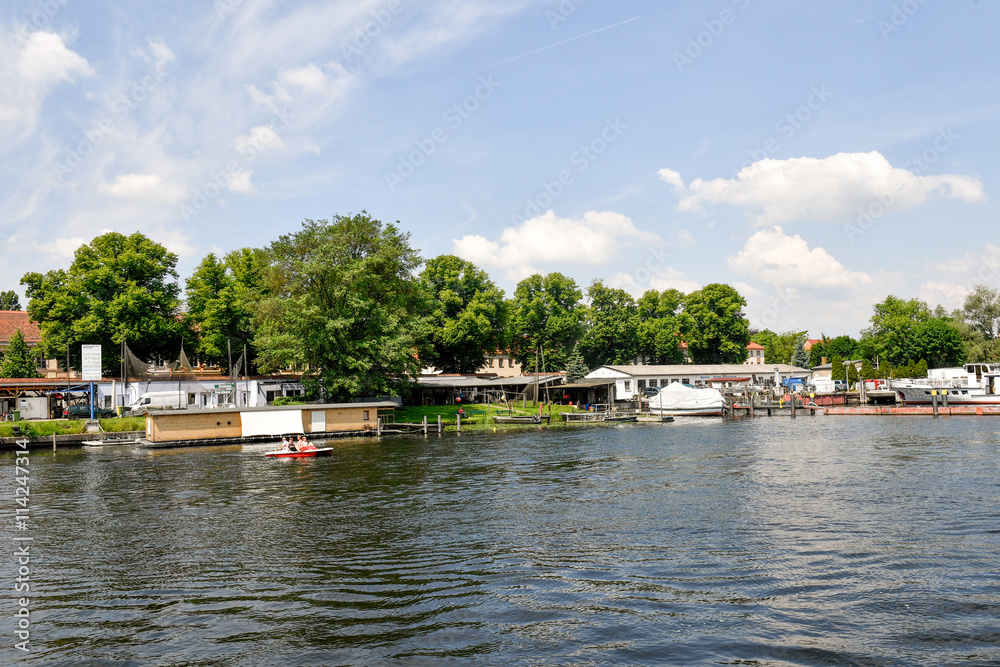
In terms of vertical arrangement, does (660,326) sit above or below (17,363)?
→ above

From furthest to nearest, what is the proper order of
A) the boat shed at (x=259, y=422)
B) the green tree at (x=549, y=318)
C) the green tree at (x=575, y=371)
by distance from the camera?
the green tree at (x=549, y=318)
the green tree at (x=575, y=371)
the boat shed at (x=259, y=422)

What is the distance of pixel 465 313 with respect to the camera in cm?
8238

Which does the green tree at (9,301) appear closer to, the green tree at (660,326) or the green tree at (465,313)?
the green tree at (465,313)

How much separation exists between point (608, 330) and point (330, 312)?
161ft

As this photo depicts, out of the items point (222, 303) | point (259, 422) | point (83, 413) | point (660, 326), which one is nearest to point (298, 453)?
point (259, 422)

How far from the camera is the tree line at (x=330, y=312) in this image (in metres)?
60.5

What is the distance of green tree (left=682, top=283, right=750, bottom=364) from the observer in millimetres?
107688

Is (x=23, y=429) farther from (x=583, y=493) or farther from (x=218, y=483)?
(x=583, y=493)

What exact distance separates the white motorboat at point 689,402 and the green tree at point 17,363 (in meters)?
72.4

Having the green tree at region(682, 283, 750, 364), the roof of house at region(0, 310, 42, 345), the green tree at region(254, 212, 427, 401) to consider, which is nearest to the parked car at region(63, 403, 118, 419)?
the green tree at region(254, 212, 427, 401)

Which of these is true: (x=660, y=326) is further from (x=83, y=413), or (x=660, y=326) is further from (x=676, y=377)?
(x=83, y=413)

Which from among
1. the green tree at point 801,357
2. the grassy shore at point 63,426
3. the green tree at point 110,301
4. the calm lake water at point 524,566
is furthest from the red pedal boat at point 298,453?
the green tree at point 801,357

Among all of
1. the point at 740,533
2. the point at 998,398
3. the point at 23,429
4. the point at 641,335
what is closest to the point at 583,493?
the point at 740,533

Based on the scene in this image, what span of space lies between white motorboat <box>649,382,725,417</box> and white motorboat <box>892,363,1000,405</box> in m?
22.9
